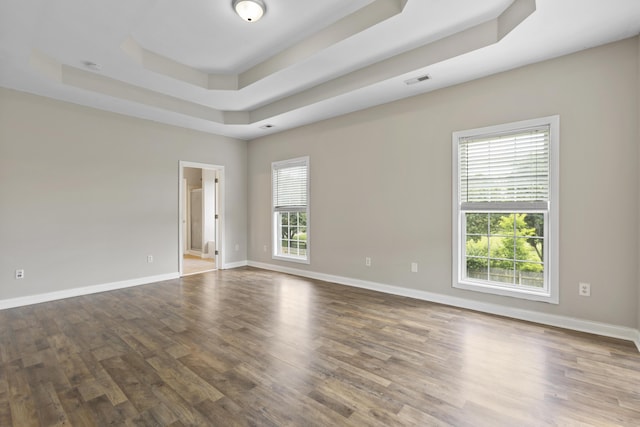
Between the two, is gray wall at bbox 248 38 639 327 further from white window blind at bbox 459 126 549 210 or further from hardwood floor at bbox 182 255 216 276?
hardwood floor at bbox 182 255 216 276

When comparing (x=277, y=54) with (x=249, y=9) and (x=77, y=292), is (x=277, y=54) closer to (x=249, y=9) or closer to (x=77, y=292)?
(x=249, y=9)

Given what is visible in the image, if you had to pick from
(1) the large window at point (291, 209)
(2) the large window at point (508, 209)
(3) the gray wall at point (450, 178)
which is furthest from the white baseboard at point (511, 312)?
(1) the large window at point (291, 209)

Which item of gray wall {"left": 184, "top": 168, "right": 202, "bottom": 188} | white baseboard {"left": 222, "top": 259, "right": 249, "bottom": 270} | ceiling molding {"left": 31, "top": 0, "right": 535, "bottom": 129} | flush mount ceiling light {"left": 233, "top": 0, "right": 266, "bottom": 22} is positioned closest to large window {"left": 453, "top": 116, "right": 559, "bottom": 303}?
ceiling molding {"left": 31, "top": 0, "right": 535, "bottom": 129}

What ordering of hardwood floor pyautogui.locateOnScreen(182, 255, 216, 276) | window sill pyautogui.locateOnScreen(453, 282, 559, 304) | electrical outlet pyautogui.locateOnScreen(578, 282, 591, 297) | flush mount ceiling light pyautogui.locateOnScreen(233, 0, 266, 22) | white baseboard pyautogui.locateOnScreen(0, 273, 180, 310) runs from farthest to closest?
hardwood floor pyautogui.locateOnScreen(182, 255, 216, 276)
white baseboard pyautogui.locateOnScreen(0, 273, 180, 310)
window sill pyautogui.locateOnScreen(453, 282, 559, 304)
electrical outlet pyautogui.locateOnScreen(578, 282, 591, 297)
flush mount ceiling light pyautogui.locateOnScreen(233, 0, 266, 22)

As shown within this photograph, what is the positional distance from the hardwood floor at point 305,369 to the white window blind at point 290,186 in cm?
240

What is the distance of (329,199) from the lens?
205 inches

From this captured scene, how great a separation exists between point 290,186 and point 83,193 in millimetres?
3197

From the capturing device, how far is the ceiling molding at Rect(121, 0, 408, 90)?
2828 millimetres

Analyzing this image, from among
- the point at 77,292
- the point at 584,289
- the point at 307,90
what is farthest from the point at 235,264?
the point at 584,289

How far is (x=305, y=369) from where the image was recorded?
7.59ft

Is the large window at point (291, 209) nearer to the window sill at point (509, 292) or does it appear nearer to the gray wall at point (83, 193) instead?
the gray wall at point (83, 193)

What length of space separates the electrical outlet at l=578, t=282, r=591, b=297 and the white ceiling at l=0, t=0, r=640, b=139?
2.28 metres

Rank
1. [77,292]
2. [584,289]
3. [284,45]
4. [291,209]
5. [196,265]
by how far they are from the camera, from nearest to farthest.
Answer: [584,289]
[284,45]
[77,292]
[291,209]
[196,265]

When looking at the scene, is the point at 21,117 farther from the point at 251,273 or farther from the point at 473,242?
the point at 473,242
